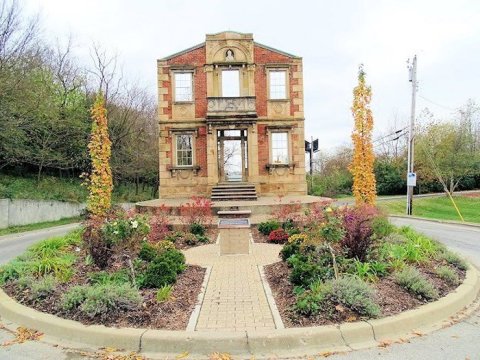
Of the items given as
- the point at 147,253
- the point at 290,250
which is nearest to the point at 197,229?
the point at 147,253

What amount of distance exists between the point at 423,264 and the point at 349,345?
3.59 metres

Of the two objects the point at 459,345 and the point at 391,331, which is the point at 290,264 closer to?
the point at 391,331

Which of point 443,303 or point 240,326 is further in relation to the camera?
point 443,303

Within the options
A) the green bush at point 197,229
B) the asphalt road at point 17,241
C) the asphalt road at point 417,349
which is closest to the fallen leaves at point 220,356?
the asphalt road at point 417,349

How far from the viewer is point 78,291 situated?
5199 millimetres

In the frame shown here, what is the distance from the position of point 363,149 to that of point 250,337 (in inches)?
305

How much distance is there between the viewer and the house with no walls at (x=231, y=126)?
20.7 meters

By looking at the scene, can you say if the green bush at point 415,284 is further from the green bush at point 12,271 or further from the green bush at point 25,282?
the green bush at point 12,271

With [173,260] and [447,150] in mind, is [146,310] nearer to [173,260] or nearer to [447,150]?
[173,260]

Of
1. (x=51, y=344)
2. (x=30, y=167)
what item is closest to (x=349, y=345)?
(x=51, y=344)

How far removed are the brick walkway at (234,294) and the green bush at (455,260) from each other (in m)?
3.40

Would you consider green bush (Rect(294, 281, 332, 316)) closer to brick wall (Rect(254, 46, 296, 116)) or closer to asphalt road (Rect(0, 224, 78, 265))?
asphalt road (Rect(0, 224, 78, 265))

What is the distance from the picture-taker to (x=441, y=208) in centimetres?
2836

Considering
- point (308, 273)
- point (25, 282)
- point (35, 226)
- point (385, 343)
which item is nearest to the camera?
point (385, 343)
